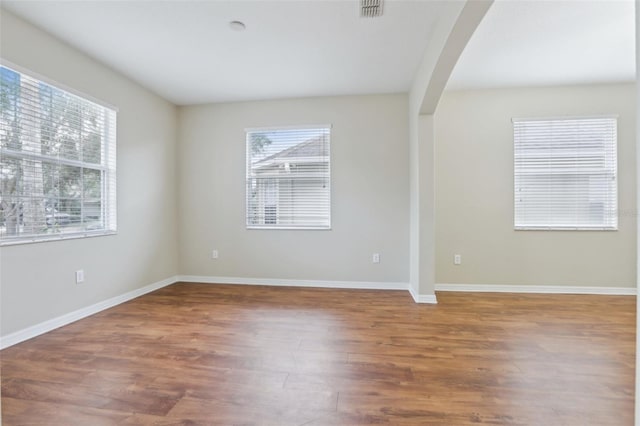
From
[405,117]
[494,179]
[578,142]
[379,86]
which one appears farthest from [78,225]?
[578,142]

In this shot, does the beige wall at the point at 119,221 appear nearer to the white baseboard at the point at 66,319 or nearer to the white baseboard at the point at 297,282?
the white baseboard at the point at 66,319

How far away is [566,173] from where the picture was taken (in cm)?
369

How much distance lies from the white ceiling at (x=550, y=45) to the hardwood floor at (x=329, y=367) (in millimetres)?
2594

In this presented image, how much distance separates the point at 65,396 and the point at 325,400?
1468 millimetres

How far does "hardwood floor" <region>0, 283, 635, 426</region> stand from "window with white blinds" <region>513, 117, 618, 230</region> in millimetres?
1118

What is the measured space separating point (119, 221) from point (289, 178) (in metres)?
2.08

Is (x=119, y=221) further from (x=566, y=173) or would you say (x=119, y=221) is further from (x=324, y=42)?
(x=566, y=173)

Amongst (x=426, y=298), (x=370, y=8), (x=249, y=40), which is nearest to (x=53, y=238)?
(x=249, y=40)

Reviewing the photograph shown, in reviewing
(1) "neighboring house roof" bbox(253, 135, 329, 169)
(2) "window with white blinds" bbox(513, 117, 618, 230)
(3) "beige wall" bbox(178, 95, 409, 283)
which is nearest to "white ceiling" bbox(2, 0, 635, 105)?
(3) "beige wall" bbox(178, 95, 409, 283)

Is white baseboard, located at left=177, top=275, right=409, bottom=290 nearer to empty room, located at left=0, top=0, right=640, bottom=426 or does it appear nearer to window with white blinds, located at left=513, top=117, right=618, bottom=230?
empty room, located at left=0, top=0, right=640, bottom=426

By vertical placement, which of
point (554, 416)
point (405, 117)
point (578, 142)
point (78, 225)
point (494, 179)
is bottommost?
point (554, 416)

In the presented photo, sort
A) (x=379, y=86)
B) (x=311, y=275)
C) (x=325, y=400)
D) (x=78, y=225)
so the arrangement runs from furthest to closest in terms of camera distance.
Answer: (x=311, y=275) < (x=379, y=86) < (x=78, y=225) < (x=325, y=400)

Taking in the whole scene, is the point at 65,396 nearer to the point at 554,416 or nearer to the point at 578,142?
the point at 554,416

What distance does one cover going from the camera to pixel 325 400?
1632 mm
